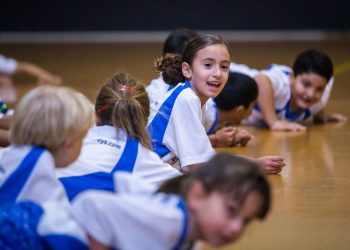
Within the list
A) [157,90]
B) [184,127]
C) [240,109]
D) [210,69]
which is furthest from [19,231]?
[240,109]

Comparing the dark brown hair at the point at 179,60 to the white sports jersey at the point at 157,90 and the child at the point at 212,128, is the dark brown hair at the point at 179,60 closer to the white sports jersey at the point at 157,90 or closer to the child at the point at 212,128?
the white sports jersey at the point at 157,90

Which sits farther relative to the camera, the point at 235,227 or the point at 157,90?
the point at 157,90

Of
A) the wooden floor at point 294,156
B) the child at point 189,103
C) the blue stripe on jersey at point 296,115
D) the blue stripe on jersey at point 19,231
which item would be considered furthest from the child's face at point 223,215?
the blue stripe on jersey at point 296,115

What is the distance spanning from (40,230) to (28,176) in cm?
15

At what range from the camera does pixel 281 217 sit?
2367mm

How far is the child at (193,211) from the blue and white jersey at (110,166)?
648 millimetres

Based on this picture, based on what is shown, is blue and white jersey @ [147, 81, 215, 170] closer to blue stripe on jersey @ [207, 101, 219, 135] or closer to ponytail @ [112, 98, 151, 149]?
ponytail @ [112, 98, 151, 149]

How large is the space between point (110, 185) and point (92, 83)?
298 cm

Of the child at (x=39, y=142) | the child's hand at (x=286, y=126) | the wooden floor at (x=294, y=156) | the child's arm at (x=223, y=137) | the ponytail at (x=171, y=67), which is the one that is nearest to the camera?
the child at (x=39, y=142)

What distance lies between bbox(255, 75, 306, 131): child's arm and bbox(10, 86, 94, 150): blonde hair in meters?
2.19

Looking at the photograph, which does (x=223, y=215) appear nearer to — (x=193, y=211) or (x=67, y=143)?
(x=193, y=211)

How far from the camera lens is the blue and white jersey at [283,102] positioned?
3.96 m

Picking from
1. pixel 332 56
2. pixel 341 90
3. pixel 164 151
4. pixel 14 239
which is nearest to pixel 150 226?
pixel 14 239

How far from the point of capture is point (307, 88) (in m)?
3.89
